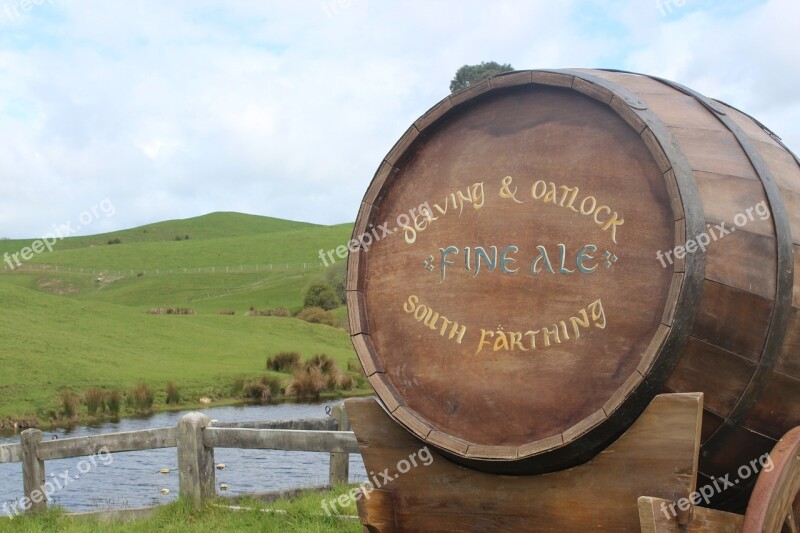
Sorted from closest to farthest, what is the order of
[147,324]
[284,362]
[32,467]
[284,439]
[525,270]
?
[525,270], [284,439], [32,467], [284,362], [147,324]

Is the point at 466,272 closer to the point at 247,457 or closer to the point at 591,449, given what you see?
the point at 591,449

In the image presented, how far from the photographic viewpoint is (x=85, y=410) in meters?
20.5

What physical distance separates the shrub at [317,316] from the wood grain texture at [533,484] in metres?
40.0

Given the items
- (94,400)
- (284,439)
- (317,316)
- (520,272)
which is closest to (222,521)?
(284,439)

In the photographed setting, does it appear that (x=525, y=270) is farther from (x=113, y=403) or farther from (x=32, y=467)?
(x=113, y=403)

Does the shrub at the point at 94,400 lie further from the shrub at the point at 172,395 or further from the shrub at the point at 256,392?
the shrub at the point at 256,392

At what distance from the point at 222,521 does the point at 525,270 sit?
391 centimetres

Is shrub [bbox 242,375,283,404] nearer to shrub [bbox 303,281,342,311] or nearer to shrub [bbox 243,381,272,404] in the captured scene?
shrub [bbox 243,381,272,404]

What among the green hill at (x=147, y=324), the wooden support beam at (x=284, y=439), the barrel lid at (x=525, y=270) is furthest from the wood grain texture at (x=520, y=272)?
the green hill at (x=147, y=324)

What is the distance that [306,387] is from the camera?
25312 millimetres

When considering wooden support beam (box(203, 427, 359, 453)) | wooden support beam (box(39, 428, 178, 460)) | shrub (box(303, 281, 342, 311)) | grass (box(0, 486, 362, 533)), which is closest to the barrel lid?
grass (box(0, 486, 362, 533))

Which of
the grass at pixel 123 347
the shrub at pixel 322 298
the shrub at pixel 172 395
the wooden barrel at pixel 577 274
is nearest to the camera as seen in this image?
the wooden barrel at pixel 577 274

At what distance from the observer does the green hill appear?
23594 millimetres

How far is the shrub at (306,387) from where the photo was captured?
2522cm
